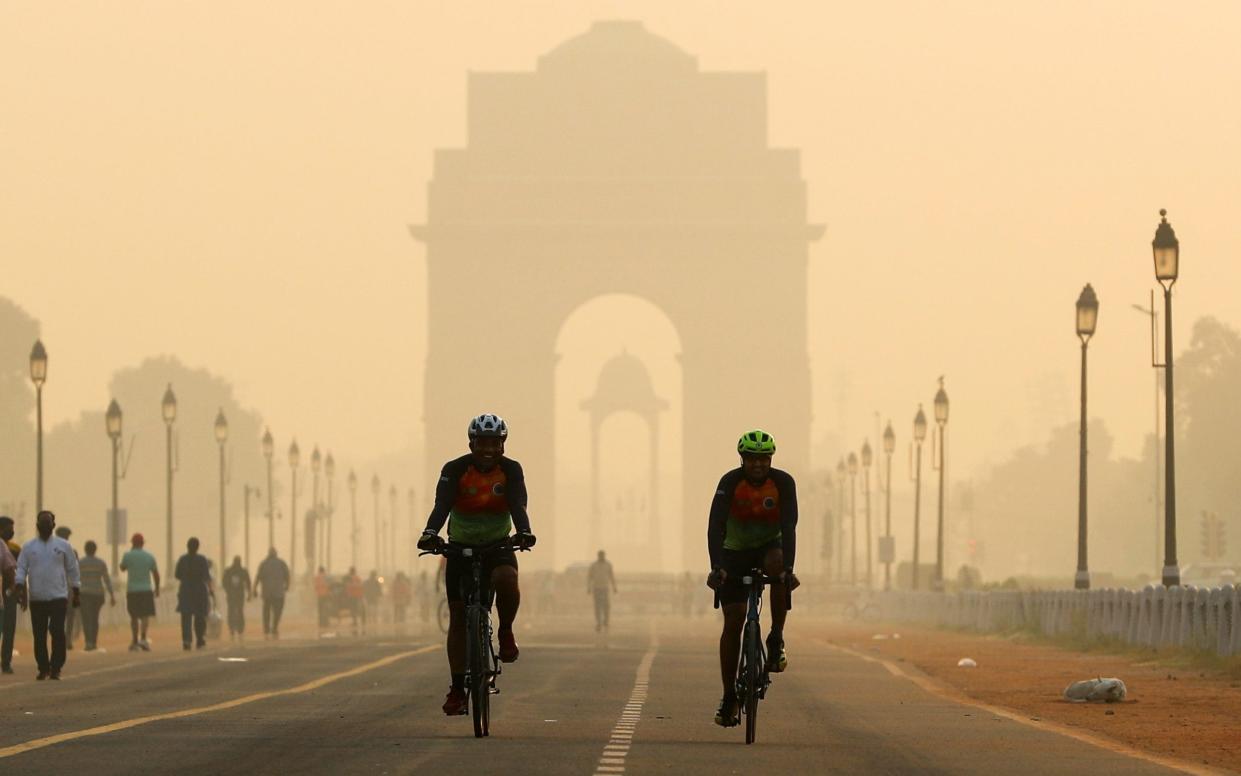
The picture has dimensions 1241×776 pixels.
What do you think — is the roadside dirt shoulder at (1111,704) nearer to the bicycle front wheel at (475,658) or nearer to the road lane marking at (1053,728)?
the road lane marking at (1053,728)

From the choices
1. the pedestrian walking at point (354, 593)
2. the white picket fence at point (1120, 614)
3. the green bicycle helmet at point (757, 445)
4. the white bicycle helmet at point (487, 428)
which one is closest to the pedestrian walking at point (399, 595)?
the pedestrian walking at point (354, 593)

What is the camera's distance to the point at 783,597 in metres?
16.0

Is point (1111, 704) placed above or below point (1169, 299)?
below

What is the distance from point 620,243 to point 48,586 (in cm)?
9828

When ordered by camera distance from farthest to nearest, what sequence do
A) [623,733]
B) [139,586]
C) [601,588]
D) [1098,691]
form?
[601,588]
[139,586]
[1098,691]
[623,733]

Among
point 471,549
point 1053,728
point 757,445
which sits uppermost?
point 757,445

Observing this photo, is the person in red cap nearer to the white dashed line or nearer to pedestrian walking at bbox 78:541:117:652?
pedestrian walking at bbox 78:541:117:652

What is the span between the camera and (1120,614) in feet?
115

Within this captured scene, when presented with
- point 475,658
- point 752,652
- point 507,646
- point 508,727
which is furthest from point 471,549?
point 508,727

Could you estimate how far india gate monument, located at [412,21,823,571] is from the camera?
123m

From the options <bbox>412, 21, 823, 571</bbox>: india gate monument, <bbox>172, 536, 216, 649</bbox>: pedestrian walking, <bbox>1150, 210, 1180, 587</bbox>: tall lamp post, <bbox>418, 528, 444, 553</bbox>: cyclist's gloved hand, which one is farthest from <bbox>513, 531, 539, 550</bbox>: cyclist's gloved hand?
<bbox>412, 21, 823, 571</bbox>: india gate monument

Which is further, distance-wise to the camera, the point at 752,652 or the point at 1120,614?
the point at 1120,614

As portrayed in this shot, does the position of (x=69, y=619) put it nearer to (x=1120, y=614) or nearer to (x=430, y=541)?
(x=1120, y=614)

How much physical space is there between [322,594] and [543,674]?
104ft
